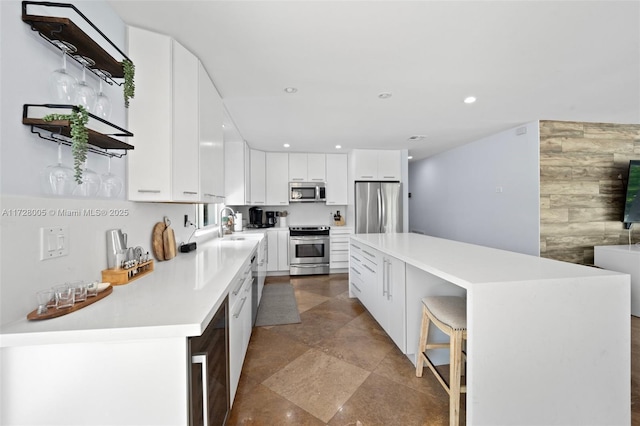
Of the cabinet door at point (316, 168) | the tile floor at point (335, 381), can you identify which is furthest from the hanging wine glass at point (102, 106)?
the cabinet door at point (316, 168)

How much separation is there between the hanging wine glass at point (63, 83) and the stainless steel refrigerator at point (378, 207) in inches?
165

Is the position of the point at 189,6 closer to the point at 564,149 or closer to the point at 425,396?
the point at 425,396

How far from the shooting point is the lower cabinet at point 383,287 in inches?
83.5

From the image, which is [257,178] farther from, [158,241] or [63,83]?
[63,83]

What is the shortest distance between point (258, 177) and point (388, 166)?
2471 millimetres

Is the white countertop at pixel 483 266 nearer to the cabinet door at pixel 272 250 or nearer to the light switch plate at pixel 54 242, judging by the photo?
the light switch plate at pixel 54 242

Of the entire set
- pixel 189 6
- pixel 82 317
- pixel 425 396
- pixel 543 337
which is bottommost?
pixel 425 396

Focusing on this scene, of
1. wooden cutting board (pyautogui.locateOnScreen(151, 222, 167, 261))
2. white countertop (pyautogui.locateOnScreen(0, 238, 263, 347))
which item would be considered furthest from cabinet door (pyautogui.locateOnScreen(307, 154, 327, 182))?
white countertop (pyautogui.locateOnScreen(0, 238, 263, 347))

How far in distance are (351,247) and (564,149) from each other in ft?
10.2

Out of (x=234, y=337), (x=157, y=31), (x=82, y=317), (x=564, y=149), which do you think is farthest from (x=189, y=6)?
(x=564, y=149)

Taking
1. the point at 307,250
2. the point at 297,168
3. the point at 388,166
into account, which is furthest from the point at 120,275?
the point at 388,166

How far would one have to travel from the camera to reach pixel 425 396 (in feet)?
5.71

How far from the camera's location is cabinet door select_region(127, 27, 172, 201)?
1.59 meters

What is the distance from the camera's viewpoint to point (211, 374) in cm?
112
